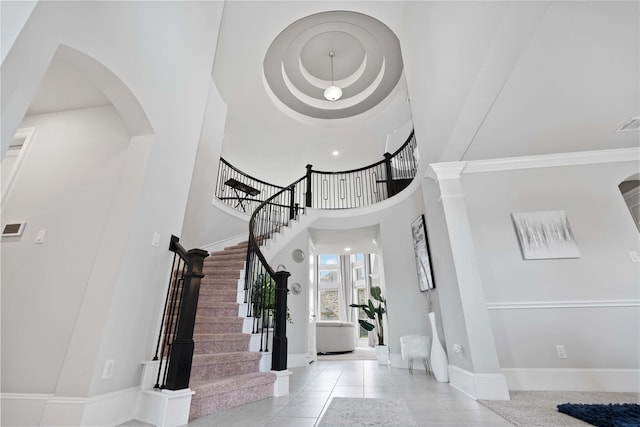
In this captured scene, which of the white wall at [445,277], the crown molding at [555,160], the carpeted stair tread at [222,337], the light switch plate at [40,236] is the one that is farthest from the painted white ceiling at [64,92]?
the crown molding at [555,160]

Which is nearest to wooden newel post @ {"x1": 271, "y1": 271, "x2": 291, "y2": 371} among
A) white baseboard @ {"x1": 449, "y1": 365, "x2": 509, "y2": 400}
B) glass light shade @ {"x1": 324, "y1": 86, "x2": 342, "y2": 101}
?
white baseboard @ {"x1": 449, "y1": 365, "x2": 509, "y2": 400}

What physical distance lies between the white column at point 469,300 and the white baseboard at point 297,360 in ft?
8.59

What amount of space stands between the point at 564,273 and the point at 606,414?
162 centimetres

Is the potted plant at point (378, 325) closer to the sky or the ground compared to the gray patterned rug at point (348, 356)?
closer to the sky

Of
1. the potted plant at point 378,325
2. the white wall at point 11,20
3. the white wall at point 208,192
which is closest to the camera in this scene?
the white wall at point 11,20

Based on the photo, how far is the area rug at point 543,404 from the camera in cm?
185

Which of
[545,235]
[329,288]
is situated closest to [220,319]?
[545,235]

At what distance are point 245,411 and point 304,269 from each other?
3413mm

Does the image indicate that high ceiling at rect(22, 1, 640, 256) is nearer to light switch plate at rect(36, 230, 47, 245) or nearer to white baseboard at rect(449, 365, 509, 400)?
light switch plate at rect(36, 230, 47, 245)

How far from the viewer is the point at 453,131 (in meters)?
2.66

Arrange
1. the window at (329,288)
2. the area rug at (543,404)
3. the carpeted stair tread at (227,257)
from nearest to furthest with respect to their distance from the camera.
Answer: the area rug at (543,404) → the carpeted stair tread at (227,257) → the window at (329,288)

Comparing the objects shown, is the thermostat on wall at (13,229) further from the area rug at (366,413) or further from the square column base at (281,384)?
the area rug at (366,413)

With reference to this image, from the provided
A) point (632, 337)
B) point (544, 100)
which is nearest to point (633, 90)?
point (544, 100)

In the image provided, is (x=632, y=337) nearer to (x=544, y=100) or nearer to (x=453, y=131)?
(x=544, y=100)
